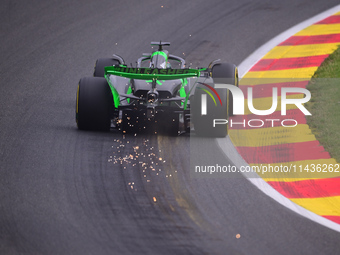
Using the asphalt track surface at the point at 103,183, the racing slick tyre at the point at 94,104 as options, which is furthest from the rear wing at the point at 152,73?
the asphalt track surface at the point at 103,183

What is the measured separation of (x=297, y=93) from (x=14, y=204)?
23.0 feet

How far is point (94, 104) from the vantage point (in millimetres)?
11266

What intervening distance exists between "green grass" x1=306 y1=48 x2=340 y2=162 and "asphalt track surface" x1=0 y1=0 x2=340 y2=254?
5.89 feet

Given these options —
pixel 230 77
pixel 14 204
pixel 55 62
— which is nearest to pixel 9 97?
pixel 55 62

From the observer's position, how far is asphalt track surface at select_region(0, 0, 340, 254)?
7852mm

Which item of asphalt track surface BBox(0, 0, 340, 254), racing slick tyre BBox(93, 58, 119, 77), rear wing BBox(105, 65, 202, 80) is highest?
racing slick tyre BBox(93, 58, 119, 77)

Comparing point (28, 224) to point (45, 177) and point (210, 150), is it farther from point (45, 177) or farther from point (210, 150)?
point (210, 150)

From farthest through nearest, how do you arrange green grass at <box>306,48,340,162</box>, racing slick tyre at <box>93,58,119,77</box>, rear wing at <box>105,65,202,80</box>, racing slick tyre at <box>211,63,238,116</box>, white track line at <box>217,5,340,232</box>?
racing slick tyre at <box>93,58,119,77</box> < racing slick tyre at <box>211,63,238,116</box> < green grass at <box>306,48,340,162</box> < rear wing at <box>105,65,202,80</box> < white track line at <box>217,5,340,232</box>

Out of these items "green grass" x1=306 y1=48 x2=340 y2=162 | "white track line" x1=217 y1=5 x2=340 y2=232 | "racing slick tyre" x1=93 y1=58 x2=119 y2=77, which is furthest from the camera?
"racing slick tyre" x1=93 y1=58 x2=119 y2=77

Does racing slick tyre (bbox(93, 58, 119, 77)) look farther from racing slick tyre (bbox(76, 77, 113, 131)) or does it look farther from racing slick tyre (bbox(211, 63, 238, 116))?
racing slick tyre (bbox(211, 63, 238, 116))

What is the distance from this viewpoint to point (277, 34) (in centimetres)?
1800

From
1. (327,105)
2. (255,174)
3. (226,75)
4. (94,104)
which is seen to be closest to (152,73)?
(94,104)

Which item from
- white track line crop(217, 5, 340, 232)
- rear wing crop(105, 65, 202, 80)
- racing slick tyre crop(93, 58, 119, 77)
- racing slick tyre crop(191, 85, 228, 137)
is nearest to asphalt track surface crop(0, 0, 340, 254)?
white track line crop(217, 5, 340, 232)

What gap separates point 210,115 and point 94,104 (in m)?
1.76
